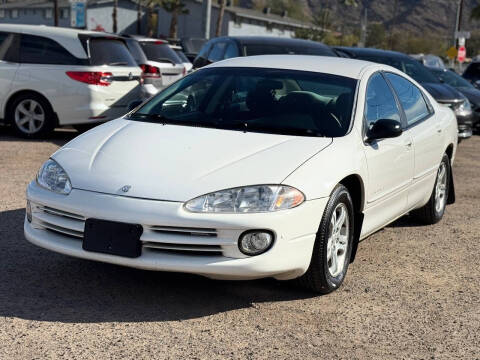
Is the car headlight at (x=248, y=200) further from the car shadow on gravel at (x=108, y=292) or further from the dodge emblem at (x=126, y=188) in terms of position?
the car shadow on gravel at (x=108, y=292)

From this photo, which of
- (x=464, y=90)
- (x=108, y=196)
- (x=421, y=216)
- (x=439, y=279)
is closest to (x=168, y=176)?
(x=108, y=196)

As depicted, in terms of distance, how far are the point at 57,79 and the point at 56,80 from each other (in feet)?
0.07

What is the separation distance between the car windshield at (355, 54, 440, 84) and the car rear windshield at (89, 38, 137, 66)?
13.2 ft

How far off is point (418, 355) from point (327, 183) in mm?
1158

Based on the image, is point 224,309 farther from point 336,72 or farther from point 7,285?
point 336,72

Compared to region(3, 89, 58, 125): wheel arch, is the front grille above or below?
above

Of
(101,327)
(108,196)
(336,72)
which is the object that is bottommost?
(101,327)

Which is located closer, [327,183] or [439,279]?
[327,183]

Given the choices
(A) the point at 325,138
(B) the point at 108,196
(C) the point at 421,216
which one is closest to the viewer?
(B) the point at 108,196

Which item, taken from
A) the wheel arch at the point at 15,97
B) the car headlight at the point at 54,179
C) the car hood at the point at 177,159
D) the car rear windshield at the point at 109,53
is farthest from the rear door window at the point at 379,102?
the wheel arch at the point at 15,97

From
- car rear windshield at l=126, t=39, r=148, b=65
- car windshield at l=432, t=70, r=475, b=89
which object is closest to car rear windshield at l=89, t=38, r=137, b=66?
car rear windshield at l=126, t=39, r=148, b=65

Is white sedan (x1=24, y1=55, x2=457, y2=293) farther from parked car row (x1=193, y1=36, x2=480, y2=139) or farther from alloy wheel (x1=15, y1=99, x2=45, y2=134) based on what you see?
parked car row (x1=193, y1=36, x2=480, y2=139)

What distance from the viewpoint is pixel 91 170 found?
4.88m

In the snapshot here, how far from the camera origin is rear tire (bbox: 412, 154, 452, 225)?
24.2 feet
